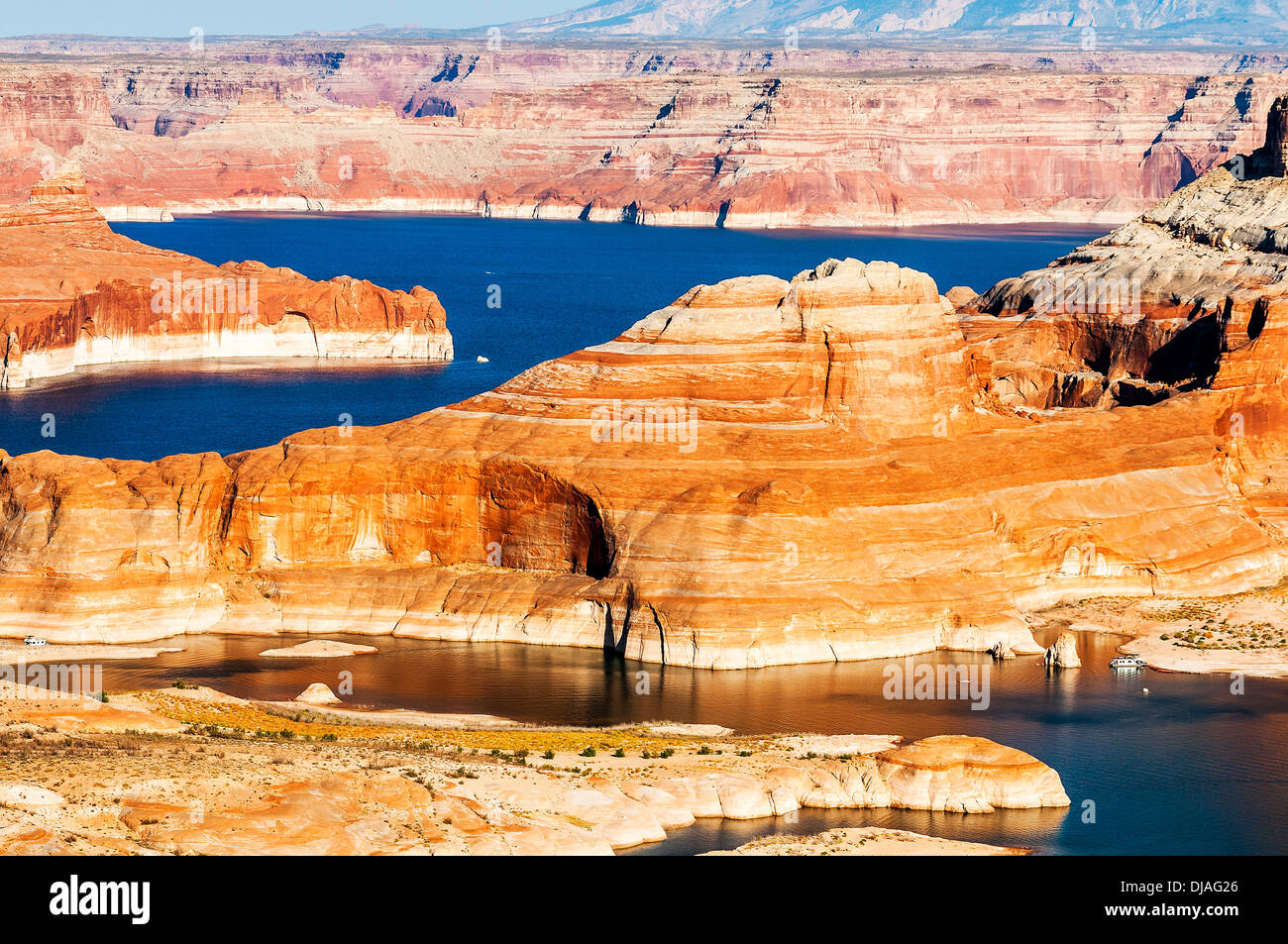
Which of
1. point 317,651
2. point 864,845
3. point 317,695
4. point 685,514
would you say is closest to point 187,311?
point 317,651

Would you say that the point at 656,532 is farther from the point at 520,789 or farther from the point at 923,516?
the point at 520,789

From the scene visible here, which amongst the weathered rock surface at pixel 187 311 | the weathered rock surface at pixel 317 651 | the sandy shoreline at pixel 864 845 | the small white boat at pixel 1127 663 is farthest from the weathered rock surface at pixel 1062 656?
the weathered rock surface at pixel 187 311

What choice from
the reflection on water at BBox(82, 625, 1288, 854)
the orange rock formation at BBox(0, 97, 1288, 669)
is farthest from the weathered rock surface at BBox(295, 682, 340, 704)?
the orange rock formation at BBox(0, 97, 1288, 669)

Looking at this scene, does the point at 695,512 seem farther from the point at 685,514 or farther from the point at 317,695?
the point at 317,695

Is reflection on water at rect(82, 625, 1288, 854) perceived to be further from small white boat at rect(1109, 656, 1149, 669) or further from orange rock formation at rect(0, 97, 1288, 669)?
orange rock formation at rect(0, 97, 1288, 669)

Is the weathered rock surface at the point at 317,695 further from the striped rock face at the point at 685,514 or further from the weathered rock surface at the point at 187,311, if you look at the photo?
the weathered rock surface at the point at 187,311
